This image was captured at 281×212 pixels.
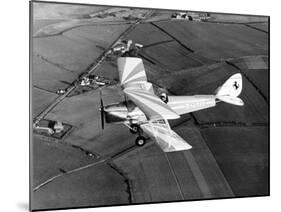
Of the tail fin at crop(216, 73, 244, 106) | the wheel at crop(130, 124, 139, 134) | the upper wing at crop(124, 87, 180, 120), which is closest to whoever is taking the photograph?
the upper wing at crop(124, 87, 180, 120)

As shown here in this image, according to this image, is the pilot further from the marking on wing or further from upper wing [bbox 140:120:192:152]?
upper wing [bbox 140:120:192:152]

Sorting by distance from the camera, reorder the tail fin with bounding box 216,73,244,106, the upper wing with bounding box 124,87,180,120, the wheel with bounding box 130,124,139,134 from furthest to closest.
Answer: the tail fin with bounding box 216,73,244,106 < the wheel with bounding box 130,124,139,134 < the upper wing with bounding box 124,87,180,120

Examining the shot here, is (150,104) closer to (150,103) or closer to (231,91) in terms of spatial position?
(150,103)

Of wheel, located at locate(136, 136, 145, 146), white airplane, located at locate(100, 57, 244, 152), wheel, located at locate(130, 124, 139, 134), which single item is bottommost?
wheel, located at locate(136, 136, 145, 146)

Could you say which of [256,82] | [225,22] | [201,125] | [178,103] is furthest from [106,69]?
[256,82]

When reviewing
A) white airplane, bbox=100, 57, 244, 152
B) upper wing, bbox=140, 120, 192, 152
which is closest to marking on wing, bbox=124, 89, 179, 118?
white airplane, bbox=100, 57, 244, 152

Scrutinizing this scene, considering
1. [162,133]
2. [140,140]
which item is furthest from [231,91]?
[140,140]

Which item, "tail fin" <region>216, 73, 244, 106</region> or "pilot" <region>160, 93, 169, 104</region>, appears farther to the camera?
"tail fin" <region>216, 73, 244, 106</region>
